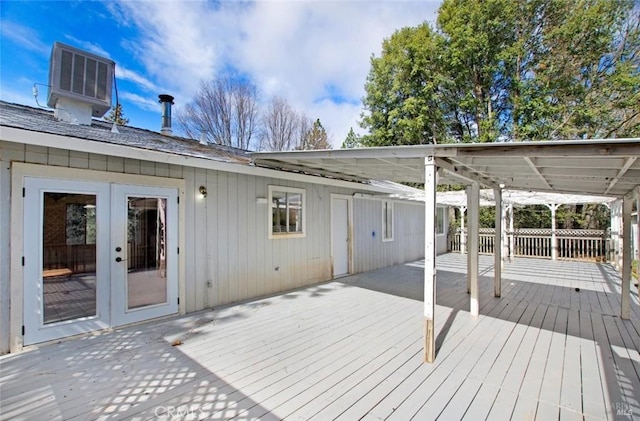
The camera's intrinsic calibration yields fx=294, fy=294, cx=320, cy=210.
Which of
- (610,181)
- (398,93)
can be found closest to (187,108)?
(398,93)

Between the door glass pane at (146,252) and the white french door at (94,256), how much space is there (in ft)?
0.04

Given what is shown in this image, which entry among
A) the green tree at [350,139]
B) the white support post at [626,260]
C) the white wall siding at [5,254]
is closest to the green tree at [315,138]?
the green tree at [350,139]

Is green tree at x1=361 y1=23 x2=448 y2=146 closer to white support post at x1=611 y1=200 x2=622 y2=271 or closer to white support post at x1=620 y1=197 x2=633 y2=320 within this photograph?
white support post at x1=611 y1=200 x2=622 y2=271

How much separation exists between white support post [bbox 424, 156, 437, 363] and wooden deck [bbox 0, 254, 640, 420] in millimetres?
207

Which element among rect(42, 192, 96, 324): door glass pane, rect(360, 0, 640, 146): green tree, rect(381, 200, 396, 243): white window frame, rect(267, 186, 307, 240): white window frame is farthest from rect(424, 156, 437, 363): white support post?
rect(360, 0, 640, 146): green tree

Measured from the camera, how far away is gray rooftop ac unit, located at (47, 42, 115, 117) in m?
4.44

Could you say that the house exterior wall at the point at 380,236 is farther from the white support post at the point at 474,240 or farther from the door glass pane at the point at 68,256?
the door glass pane at the point at 68,256

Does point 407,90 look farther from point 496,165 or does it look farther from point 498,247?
point 496,165

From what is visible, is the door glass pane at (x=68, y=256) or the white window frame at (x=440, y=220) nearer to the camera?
the door glass pane at (x=68, y=256)

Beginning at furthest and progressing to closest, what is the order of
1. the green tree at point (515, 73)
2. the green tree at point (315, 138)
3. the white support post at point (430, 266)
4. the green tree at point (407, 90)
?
the green tree at point (315, 138)
the green tree at point (407, 90)
the green tree at point (515, 73)
the white support post at point (430, 266)

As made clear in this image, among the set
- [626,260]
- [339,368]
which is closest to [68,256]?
[339,368]

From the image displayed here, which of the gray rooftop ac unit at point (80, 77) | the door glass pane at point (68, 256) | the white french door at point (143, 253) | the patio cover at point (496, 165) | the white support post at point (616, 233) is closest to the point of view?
the patio cover at point (496, 165)

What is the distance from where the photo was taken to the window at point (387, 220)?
9008 mm

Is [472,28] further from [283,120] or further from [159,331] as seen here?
[159,331]
